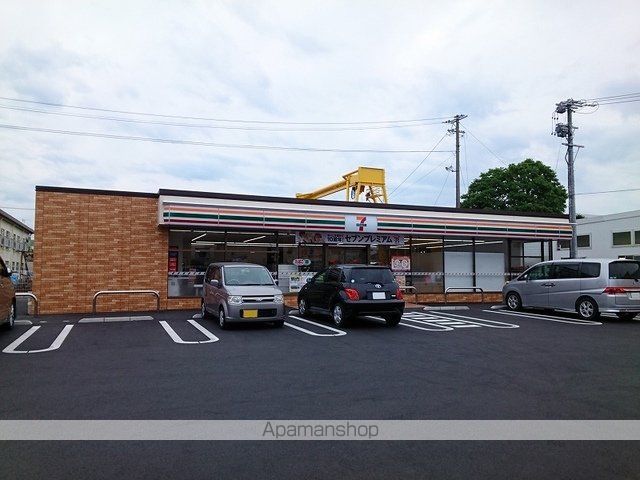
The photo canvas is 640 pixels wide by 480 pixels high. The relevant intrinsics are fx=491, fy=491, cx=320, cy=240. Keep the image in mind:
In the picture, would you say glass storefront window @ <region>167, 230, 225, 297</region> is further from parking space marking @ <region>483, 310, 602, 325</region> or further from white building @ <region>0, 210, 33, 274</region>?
white building @ <region>0, 210, 33, 274</region>

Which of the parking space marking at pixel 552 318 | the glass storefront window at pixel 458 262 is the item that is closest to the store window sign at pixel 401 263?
the glass storefront window at pixel 458 262

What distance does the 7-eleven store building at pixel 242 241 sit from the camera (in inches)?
615

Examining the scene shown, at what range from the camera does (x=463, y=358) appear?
8.38 metres

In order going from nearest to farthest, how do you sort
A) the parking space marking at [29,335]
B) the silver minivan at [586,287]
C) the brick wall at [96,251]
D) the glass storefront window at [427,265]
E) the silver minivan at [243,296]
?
the parking space marking at [29,335], the silver minivan at [243,296], the silver minivan at [586,287], the brick wall at [96,251], the glass storefront window at [427,265]

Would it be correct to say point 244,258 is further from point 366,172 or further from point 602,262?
point 602,262

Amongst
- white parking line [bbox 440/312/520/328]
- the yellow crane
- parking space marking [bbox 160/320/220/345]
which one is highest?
the yellow crane

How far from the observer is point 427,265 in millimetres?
20766

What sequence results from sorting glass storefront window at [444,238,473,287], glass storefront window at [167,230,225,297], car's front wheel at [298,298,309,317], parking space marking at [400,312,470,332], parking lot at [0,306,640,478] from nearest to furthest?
parking lot at [0,306,640,478] → parking space marking at [400,312,470,332] → car's front wheel at [298,298,309,317] → glass storefront window at [167,230,225,297] → glass storefront window at [444,238,473,287]

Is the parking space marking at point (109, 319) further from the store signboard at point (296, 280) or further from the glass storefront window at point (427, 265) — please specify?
the glass storefront window at point (427, 265)

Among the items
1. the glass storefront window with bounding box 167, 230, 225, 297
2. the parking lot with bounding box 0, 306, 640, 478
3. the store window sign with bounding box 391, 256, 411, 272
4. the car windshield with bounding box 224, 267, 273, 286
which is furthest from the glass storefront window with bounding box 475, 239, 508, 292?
the car windshield with bounding box 224, 267, 273, 286

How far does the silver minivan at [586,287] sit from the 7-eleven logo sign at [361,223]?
576 cm

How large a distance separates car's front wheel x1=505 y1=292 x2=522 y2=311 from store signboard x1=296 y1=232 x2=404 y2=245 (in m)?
4.94

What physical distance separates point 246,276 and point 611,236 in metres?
33.4

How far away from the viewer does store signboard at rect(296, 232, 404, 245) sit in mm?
18734
